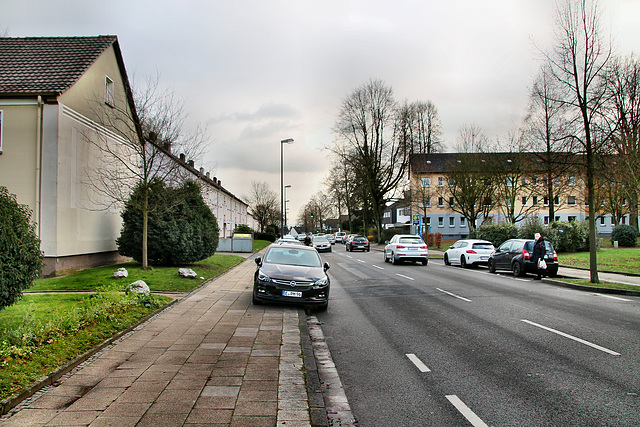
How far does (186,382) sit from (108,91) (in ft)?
56.4

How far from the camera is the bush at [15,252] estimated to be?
17.7 feet

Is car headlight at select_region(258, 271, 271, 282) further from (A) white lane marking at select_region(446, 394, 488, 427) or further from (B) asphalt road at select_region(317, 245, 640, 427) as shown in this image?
(A) white lane marking at select_region(446, 394, 488, 427)

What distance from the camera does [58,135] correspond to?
49.1 ft

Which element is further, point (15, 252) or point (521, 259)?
point (521, 259)

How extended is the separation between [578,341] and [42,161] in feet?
52.2

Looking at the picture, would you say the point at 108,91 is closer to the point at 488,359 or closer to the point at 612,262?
the point at 488,359

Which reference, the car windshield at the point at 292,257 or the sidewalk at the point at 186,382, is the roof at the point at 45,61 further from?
the sidewalk at the point at 186,382

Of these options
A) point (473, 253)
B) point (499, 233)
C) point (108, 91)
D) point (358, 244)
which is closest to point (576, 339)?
point (473, 253)

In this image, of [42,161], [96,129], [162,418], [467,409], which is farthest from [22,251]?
[96,129]

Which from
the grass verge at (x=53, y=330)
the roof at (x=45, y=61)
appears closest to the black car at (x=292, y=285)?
the grass verge at (x=53, y=330)

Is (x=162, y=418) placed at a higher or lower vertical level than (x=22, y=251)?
lower

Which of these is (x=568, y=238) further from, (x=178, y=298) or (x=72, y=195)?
(x=72, y=195)

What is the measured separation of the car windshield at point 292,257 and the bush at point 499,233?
2356 cm

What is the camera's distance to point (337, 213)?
266ft
